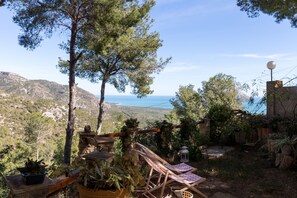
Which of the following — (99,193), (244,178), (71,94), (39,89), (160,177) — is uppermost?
(39,89)

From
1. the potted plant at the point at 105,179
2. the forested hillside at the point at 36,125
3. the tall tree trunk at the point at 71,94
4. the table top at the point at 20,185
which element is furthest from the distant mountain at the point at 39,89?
the potted plant at the point at 105,179

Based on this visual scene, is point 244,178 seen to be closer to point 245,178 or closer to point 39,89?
point 245,178

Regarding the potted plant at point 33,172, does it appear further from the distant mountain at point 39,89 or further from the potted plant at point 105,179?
the distant mountain at point 39,89

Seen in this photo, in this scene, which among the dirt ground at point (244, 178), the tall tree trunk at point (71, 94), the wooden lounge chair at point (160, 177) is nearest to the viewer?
the wooden lounge chair at point (160, 177)

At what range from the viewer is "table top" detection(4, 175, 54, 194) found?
5.30ft

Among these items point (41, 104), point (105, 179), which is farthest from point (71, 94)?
point (41, 104)

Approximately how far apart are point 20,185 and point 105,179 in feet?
1.83

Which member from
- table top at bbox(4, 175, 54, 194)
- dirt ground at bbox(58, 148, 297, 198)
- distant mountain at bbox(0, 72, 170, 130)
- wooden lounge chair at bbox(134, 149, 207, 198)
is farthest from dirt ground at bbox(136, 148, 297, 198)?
distant mountain at bbox(0, 72, 170, 130)

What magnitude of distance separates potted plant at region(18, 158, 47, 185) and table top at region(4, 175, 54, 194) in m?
0.03

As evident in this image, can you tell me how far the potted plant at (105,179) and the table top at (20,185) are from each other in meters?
0.24

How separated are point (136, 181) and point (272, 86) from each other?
628 cm

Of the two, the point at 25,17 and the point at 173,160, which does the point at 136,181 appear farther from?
the point at 25,17

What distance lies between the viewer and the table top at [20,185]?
1616 mm

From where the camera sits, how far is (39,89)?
52469 millimetres
